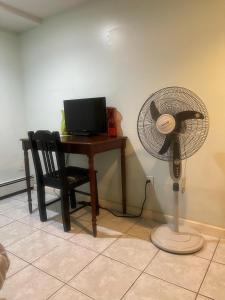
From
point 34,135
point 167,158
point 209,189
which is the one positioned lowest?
point 209,189

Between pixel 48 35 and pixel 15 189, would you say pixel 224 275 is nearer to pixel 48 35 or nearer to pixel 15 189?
pixel 15 189

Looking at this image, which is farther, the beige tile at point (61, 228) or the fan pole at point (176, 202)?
the beige tile at point (61, 228)

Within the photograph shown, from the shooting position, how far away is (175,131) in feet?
5.50

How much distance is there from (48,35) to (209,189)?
8.10ft

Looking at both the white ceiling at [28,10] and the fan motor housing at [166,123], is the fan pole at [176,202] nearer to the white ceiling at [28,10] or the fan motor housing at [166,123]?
the fan motor housing at [166,123]

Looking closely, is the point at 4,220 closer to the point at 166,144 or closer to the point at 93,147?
the point at 93,147

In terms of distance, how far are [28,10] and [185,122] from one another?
2125mm

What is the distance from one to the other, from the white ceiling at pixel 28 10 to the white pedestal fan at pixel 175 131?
150cm

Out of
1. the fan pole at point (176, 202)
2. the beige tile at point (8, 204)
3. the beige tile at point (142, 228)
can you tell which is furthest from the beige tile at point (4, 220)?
the fan pole at point (176, 202)

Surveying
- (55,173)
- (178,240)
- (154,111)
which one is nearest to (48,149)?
(55,173)

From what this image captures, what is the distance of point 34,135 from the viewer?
2.19 metres

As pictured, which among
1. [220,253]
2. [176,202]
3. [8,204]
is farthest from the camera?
[8,204]

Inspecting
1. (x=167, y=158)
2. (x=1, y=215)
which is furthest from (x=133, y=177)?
(x=1, y=215)

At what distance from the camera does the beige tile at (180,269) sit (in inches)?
58.1
